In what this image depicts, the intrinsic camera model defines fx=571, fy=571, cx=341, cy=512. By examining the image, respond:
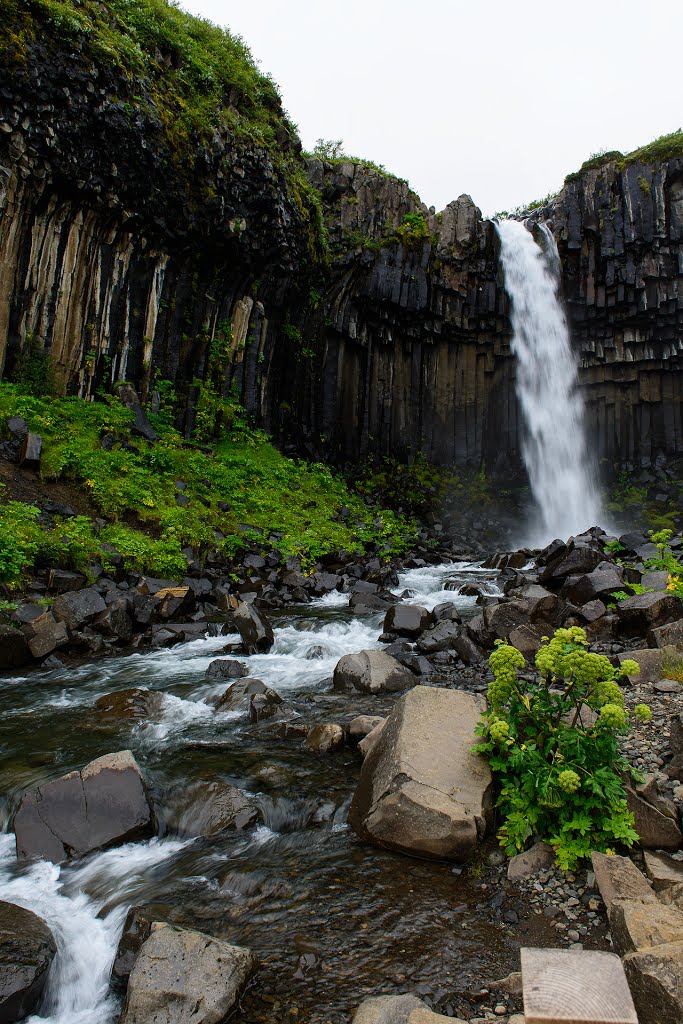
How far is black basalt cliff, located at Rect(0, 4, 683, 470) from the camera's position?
46.9ft

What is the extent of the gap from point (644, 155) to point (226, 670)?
26584 mm

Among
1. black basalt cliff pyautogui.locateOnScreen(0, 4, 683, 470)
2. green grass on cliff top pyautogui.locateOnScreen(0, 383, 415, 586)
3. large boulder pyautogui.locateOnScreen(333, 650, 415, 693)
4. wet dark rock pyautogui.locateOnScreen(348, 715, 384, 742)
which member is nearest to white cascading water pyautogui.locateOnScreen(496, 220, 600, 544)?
black basalt cliff pyautogui.locateOnScreen(0, 4, 683, 470)

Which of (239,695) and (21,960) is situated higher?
(239,695)

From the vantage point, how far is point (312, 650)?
862cm

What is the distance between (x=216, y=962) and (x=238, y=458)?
51.0 ft

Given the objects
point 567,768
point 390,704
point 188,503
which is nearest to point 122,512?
point 188,503

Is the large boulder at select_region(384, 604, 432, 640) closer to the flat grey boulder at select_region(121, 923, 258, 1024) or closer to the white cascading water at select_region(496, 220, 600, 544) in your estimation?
the flat grey boulder at select_region(121, 923, 258, 1024)

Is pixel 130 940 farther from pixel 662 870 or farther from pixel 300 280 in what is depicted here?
pixel 300 280

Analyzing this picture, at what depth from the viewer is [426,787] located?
3.73 m

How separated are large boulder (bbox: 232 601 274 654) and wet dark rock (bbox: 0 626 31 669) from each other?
2965 mm

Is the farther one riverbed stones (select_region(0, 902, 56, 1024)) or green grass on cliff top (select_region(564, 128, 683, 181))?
green grass on cliff top (select_region(564, 128, 683, 181))

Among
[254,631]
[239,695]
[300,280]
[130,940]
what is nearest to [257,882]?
[130,940]

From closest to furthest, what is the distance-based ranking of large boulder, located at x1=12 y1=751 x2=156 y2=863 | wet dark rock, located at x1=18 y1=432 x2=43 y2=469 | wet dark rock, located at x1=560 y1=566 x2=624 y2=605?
large boulder, located at x1=12 y1=751 x2=156 y2=863 → wet dark rock, located at x1=560 y1=566 x2=624 y2=605 → wet dark rock, located at x1=18 y1=432 x2=43 y2=469

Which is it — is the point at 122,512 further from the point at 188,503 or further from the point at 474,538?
the point at 474,538
